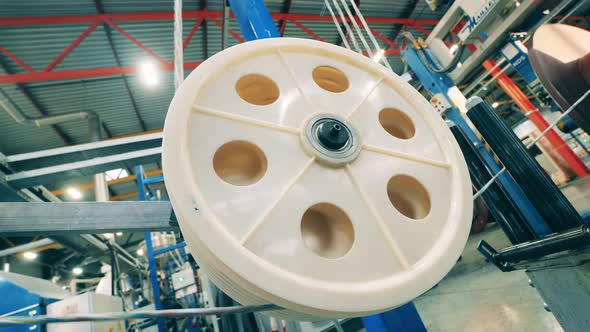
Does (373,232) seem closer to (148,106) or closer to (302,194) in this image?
(302,194)

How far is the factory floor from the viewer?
7.79ft

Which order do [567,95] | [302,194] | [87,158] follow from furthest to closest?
[87,158]
[567,95]
[302,194]

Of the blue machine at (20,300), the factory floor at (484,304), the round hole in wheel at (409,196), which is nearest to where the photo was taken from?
the round hole in wheel at (409,196)

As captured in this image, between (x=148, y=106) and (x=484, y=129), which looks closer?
(x=484, y=129)

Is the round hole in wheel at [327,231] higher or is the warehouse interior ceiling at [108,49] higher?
the warehouse interior ceiling at [108,49]

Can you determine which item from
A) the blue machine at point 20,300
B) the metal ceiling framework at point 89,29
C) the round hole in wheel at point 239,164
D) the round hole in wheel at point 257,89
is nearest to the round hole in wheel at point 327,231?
the round hole in wheel at point 239,164

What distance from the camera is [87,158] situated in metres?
2.46

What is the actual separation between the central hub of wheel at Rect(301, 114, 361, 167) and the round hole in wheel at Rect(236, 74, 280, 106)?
0.28 metres

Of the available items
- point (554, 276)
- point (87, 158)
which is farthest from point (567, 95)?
point (87, 158)

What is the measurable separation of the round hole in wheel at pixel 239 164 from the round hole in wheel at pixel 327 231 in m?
0.25

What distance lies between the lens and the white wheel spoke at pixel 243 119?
93cm

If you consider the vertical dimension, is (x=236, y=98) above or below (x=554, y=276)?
above

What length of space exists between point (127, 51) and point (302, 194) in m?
7.55

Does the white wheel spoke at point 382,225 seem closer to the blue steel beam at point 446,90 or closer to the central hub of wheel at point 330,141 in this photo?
the central hub of wheel at point 330,141
